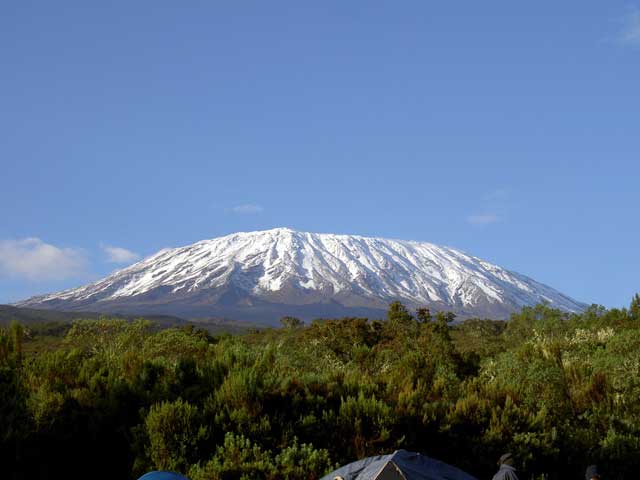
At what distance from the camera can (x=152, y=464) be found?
12.2 m

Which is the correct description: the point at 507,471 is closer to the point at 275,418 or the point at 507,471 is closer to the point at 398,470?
the point at 398,470

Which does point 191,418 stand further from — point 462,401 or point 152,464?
point 462,401

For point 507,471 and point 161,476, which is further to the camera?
point 507,471

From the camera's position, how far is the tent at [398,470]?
10242 millimetres

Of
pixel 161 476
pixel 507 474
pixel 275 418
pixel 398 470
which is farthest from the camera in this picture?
pixel 275 418

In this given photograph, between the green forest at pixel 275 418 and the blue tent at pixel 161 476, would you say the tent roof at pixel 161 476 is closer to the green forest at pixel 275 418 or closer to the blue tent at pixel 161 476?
the blue tent at pixel 161 476

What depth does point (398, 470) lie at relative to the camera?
1023 centimetres

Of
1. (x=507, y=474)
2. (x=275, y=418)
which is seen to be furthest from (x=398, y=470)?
(x=275, y=418)

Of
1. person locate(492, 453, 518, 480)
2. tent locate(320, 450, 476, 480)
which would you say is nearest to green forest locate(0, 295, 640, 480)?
tent locate(320, 450, 476, 480)

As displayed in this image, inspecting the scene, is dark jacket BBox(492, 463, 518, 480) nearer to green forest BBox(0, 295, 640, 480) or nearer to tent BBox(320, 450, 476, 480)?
tent BBox(320, 450, 476, 480)

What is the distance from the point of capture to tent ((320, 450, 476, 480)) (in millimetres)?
10242

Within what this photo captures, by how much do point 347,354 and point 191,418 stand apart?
2161 centimetres

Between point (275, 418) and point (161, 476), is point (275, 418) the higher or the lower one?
the higher one

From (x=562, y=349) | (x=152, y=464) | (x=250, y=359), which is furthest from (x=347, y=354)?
(x=152, y=464)
